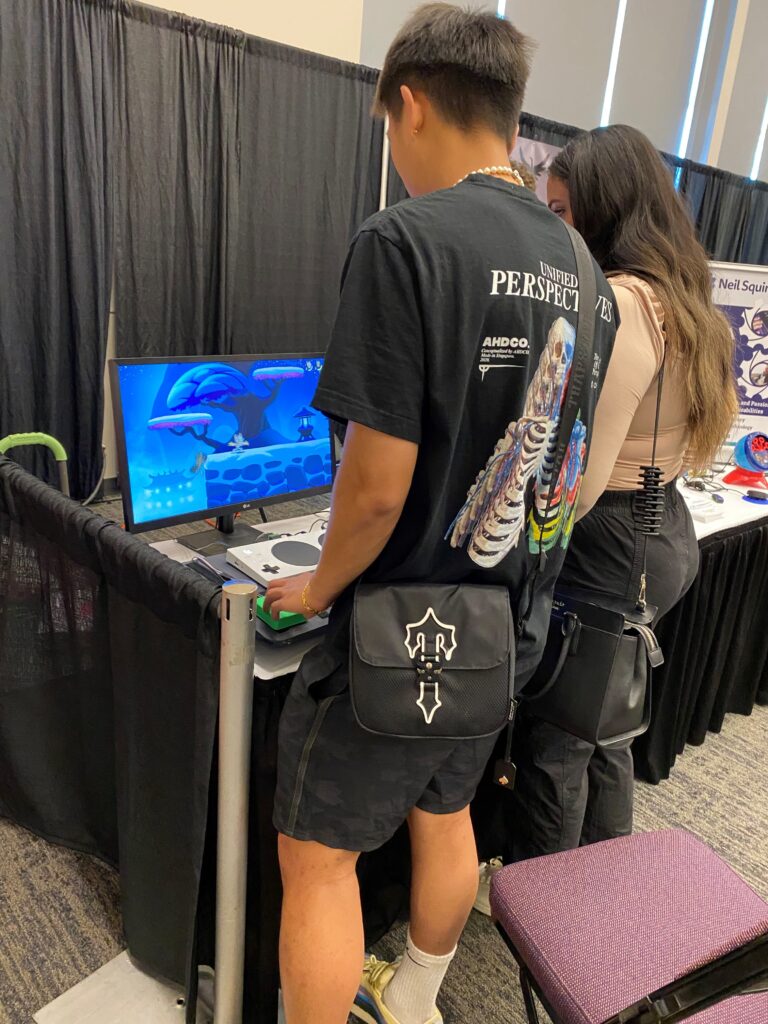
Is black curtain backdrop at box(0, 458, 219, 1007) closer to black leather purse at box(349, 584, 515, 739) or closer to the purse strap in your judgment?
black leather purse at box(349, 584, 515, 739)

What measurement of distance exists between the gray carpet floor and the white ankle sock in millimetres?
182

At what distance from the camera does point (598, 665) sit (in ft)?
3.85

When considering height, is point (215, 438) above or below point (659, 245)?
below

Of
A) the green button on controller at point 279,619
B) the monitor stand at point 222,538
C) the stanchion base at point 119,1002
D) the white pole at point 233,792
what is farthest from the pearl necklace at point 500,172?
the stanchion base at point 119,1002

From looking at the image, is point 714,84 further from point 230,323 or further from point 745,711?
point 745,711

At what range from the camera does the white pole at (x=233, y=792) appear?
3.01 ft

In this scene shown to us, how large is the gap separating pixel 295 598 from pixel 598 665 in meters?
0.51

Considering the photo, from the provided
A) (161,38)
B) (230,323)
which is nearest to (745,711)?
(230,323)

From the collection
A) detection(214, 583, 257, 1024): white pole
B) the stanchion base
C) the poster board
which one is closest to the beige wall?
the poster board

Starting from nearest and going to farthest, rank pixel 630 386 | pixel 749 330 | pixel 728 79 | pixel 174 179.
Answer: pixel 630 386
pixel 749 330
pixel 174 179
pixel 728 79

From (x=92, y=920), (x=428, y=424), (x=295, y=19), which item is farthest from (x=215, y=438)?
(x=295, y=19)

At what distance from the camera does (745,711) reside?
239 centimetres

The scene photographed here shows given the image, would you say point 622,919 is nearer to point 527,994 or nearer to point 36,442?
point 527,994

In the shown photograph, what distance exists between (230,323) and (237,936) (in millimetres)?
3232
